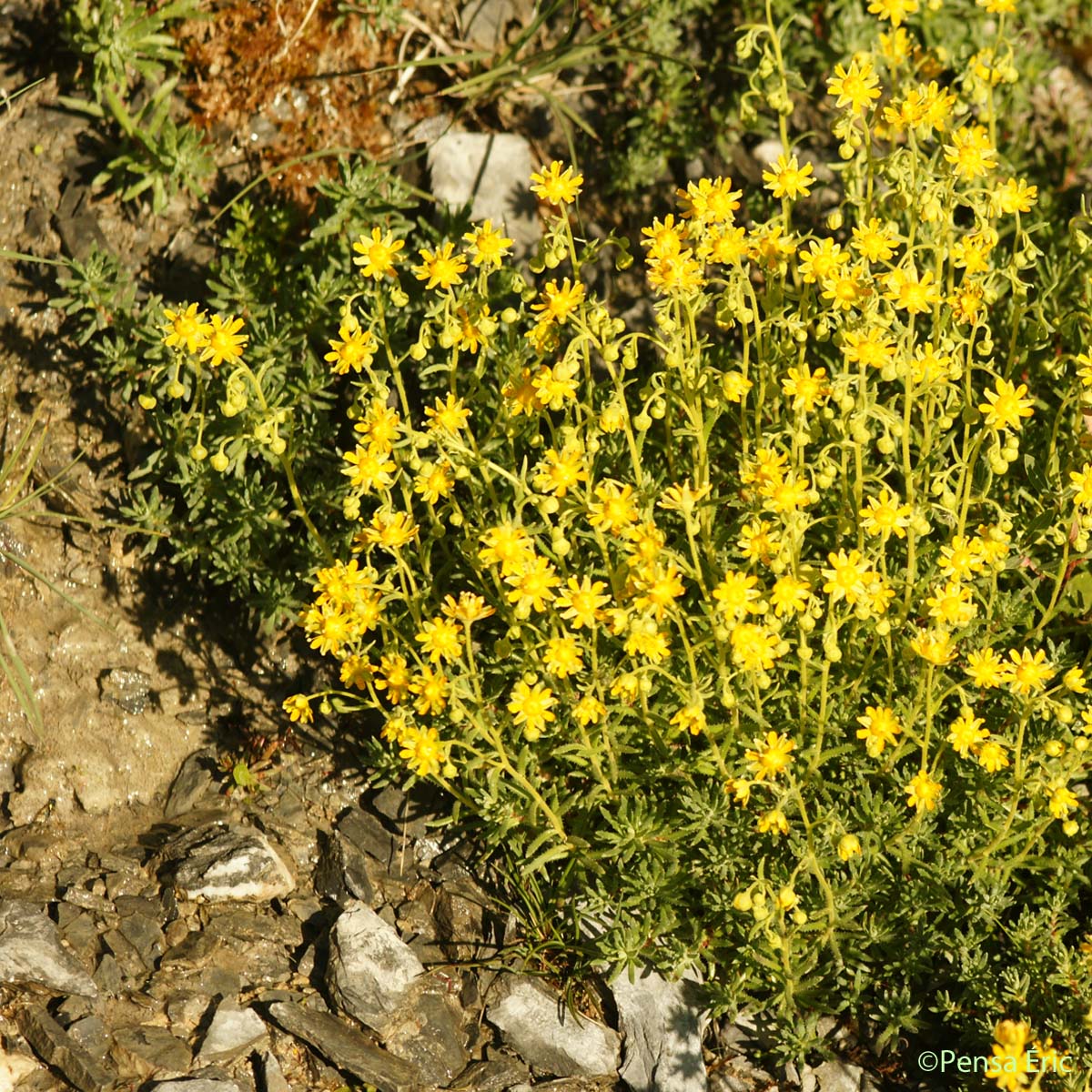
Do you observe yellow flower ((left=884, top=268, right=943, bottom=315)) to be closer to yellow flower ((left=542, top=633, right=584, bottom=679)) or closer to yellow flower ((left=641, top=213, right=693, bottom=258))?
yellow flower ((left=641, top=213, right=693, bottom=258))

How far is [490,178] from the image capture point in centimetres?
568

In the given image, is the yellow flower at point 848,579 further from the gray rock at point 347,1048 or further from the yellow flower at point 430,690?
the gray rock at point 347,1048

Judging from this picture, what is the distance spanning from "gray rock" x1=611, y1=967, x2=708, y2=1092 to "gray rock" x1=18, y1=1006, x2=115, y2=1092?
1.57 metres

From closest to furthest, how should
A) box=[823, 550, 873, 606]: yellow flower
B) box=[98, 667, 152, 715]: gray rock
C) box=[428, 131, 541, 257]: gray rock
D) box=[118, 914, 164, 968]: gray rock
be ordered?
1. box=[823, 550, 873, 606]: yellow flower
2. box=[118, 914, 164, 968]: gray rock
3. box=[98, 667, 152, 715]: gray rock
4. box=[428, 131, 541, 257]: gray rock

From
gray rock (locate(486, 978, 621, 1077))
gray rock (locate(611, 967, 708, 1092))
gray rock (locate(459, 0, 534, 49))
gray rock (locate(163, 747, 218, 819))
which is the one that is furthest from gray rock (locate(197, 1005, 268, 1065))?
gray rock (locate(459, 0, 534, 49))

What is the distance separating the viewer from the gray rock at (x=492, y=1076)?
4.05 m

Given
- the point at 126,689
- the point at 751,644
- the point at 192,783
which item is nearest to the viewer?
the point at 751,644

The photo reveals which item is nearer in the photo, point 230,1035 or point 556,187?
point 230,1035

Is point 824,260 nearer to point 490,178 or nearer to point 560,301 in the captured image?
point 560,301

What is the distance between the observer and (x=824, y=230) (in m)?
5.80

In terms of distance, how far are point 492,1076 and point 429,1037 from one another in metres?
0.23

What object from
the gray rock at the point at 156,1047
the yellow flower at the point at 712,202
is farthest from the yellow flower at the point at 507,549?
the gray rock at the point at 156,1047

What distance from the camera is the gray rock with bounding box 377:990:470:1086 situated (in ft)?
13.3

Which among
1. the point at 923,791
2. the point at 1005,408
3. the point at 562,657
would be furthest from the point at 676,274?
the point at 923,791
